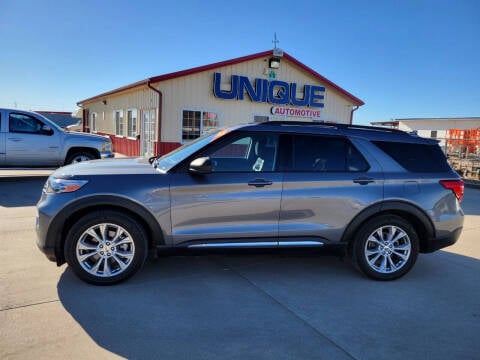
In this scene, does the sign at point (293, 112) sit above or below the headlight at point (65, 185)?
above

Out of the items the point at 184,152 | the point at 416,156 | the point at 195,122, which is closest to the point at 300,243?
the point at 184,152

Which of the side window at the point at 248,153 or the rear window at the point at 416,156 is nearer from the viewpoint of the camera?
the side window at the point at 248,153

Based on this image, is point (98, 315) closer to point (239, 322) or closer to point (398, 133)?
point (239, 322)

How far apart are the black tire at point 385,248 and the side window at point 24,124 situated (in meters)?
9.23

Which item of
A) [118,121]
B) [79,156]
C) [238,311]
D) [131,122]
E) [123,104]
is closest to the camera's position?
[238,311]

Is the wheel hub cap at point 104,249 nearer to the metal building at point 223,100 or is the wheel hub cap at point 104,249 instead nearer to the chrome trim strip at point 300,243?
the chrome trim strip at point 300,243

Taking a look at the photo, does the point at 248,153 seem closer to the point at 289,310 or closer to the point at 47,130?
the point at 289,310

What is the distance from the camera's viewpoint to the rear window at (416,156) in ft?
14.8

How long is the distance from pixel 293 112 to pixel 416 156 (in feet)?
45.2

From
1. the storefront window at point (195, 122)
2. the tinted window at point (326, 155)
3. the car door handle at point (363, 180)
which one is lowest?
the car door handle at point (363, 180)

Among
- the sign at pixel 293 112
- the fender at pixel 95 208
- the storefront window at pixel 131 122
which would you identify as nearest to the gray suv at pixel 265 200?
the fender at pixel 95 208

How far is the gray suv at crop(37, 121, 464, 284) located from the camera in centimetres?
386

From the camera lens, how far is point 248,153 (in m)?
4.70

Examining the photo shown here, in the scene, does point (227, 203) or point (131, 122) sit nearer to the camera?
point (227, 203)
